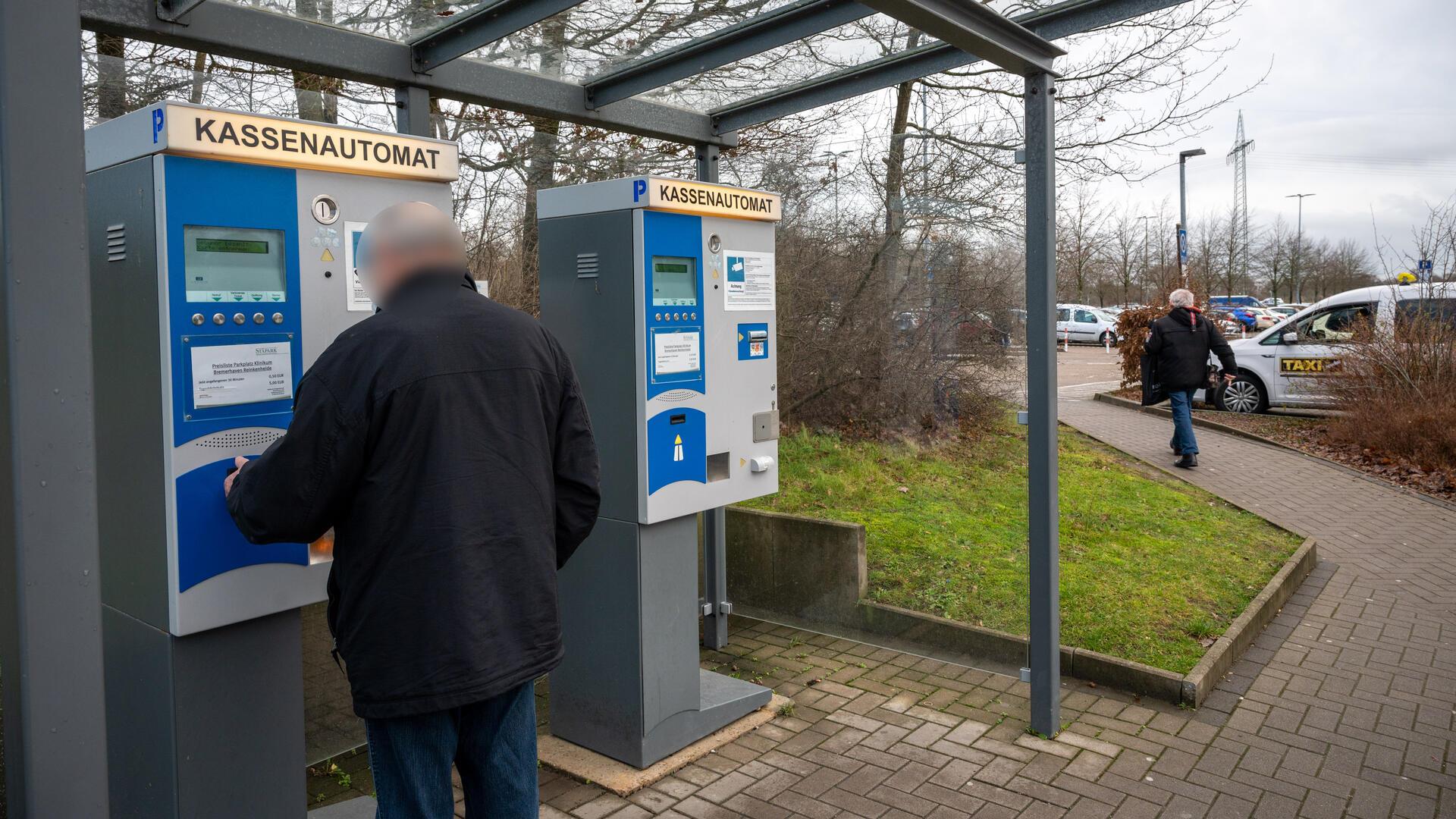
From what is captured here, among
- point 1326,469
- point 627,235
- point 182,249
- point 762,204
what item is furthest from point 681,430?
point 1326,469

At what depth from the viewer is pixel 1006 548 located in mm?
5004

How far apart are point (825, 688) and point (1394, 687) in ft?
9.13

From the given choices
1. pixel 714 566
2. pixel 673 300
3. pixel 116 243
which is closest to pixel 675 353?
pixel 673 300

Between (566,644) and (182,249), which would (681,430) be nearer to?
(566,644)

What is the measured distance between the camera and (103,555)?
9.34 ft

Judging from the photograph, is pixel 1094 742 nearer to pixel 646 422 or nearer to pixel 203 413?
pixel 646 422

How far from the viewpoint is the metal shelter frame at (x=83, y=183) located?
1734mm

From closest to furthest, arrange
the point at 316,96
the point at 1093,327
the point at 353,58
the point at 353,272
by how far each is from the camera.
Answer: the point at 353,272 → the point at 353,58 → the point at 316,96 → the point at 1093,327

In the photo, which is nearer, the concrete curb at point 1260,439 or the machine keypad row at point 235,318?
the machine keypad row at point 235,318

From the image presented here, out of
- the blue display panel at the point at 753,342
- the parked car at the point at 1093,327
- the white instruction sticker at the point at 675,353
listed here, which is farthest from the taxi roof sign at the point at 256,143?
the parked car at the point at 1093,327

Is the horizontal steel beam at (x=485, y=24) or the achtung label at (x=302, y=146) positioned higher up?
the horizontal steel beam at (x=485, y=24)

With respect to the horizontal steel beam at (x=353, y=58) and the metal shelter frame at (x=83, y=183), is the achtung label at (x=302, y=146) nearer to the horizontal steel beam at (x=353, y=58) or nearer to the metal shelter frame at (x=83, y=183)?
the metal shelter frame at (x=83, y=183)

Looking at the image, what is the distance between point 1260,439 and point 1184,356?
2.69 m

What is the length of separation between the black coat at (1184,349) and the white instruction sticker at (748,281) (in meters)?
6.88
